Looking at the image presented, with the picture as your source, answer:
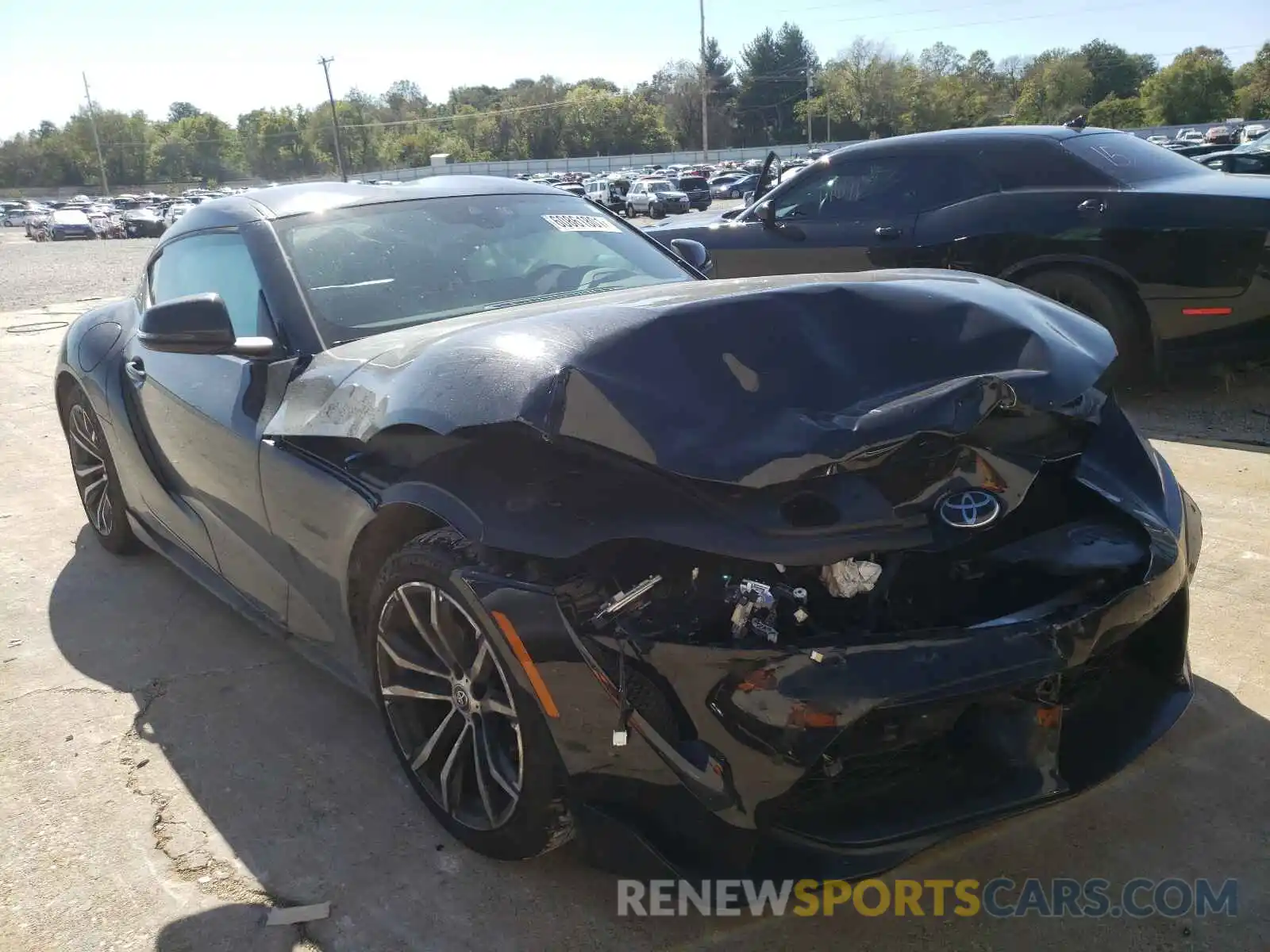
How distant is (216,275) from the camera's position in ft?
11.4

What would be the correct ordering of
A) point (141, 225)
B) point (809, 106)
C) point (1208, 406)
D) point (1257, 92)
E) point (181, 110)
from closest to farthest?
point (1208, 406), point (141, 225), point (1257, 92), point (809, 106), point (181, 110)

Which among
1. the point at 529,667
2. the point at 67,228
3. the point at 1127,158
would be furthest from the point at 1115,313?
the point at 67,228

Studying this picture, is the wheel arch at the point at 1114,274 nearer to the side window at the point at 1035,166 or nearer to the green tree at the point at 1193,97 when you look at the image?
the side window at the point at 1035,166

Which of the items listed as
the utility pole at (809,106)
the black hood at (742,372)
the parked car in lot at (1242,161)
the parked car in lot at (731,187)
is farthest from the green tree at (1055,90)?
the black hood at (742,372)

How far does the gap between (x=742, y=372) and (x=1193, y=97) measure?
7112cm

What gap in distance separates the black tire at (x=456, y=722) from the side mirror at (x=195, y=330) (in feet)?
Result: 3.00

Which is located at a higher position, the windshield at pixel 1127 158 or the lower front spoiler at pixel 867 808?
the windshield at pixel 1127 158

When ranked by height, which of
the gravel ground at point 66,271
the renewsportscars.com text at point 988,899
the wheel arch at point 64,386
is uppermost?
the wheel arch at point 64,386

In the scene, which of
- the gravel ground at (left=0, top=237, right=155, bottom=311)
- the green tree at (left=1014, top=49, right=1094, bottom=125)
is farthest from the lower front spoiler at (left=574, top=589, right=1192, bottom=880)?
the green tree at (left=1014, top=49, right=1094, bottom=125)

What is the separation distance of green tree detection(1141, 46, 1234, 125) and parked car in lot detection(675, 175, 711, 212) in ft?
121

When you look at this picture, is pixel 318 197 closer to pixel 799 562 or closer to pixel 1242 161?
pixel 799 562

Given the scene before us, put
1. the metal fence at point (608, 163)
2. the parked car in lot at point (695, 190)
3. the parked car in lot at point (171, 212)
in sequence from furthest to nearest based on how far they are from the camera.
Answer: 1. the metal fence at point (608, 163)
2. the parked car in lot at point (171, 212)
3. the parked car in lot at point (695, 190)

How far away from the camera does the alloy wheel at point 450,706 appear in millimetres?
2186

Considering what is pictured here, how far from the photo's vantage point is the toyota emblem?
80.6 inches
